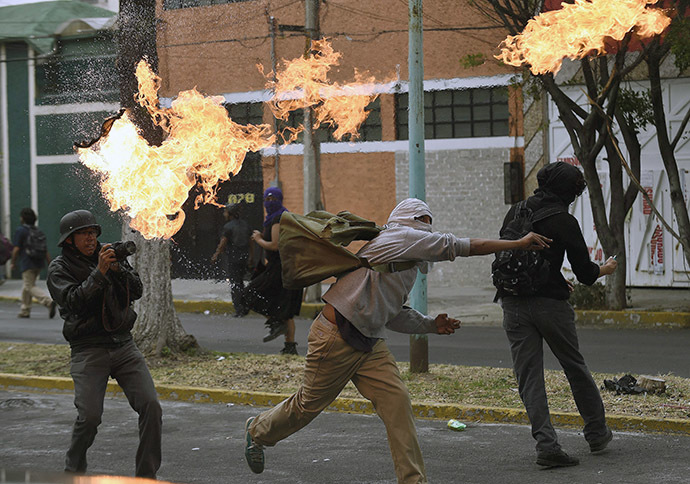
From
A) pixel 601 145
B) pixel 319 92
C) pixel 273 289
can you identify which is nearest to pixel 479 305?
pixel 601 145

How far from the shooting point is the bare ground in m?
7.73

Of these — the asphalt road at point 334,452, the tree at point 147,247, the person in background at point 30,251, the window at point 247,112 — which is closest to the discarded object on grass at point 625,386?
the asphalt road at point 334,452

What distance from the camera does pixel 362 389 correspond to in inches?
211

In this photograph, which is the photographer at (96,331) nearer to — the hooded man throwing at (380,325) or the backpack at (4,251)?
the hooded man throwing at (380,325)

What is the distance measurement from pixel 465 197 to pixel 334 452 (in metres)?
13.4

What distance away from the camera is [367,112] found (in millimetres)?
19453

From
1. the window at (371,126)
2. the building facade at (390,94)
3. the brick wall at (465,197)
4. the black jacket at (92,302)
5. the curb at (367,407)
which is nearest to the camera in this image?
the black jacket at (92,302)

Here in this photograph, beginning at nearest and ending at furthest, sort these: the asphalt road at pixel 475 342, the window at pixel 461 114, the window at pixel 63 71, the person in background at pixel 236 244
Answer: the asphalt road at pixel 475 342
the person in background at pixel 236 244
the window at pixel 461 114
the window at pixel 63 71

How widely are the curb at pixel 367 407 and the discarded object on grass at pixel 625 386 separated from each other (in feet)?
2.66

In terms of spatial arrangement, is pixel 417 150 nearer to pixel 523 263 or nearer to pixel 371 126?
pixel 523 263

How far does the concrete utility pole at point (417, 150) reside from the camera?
30.3 feet

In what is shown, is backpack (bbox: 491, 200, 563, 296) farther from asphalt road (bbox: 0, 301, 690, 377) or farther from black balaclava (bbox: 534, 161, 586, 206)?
asphalt road (bbox: 0, 301, 690, 377)

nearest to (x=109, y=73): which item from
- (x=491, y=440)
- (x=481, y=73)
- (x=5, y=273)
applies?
(x=491, y=440)

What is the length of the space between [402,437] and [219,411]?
3.56 m
